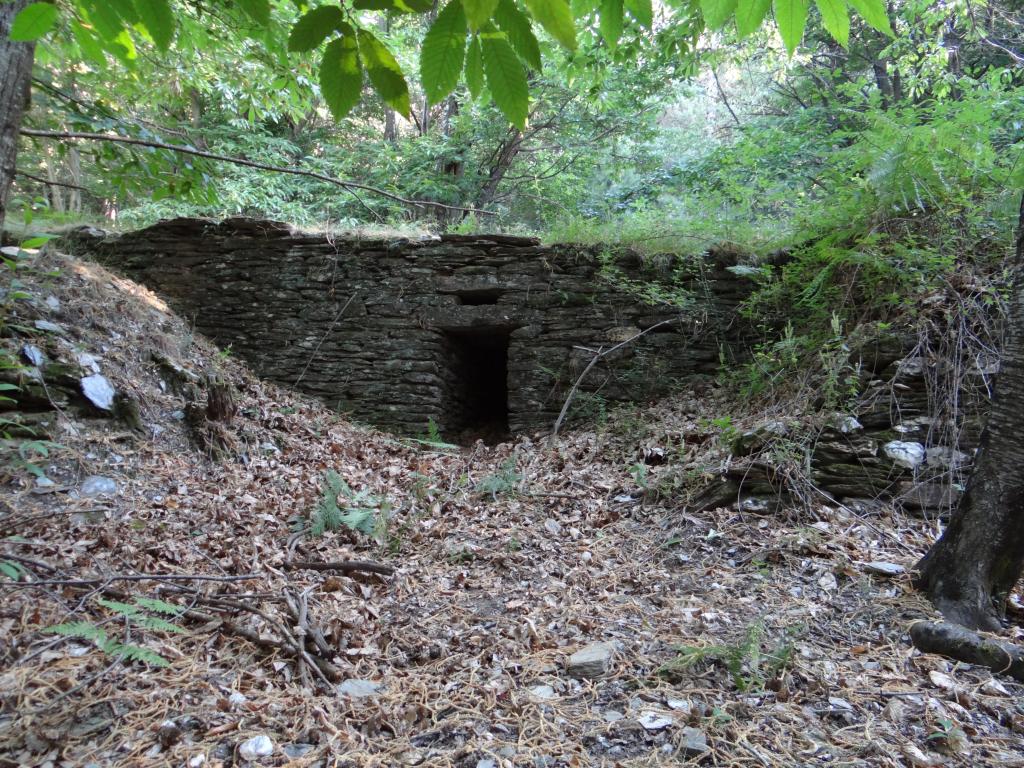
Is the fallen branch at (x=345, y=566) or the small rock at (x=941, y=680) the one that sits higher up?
the small rock at (x=941, y=680)

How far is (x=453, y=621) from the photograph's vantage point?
254 cm

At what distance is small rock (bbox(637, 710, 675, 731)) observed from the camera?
5.85 feet

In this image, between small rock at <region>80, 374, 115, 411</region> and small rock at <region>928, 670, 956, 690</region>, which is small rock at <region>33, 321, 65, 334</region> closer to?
small rock at <region>80, 374, 115, 411</region>

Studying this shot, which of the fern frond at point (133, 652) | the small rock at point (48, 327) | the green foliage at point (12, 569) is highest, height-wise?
the small rock at point (48, 327)

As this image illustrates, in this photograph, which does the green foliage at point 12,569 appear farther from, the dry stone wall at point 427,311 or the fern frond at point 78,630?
the dry stone wall at point 427,311

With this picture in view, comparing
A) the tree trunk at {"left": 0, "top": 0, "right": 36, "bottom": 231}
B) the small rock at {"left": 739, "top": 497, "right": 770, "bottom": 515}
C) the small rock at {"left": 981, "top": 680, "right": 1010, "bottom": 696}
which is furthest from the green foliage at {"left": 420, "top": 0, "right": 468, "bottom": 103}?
the small rock at {"left": 739, "top": 497, "right": 770, "bottom": 515}

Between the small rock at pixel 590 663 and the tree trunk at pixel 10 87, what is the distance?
2.18 m

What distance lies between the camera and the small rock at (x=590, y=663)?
2.07 metres

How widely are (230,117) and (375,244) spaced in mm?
5724

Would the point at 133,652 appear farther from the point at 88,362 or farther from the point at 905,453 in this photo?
the point at 905,453

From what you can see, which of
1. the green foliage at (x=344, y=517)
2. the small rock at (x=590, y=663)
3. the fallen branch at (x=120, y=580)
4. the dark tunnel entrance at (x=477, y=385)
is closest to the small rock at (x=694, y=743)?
the small rock at (x=590, y=663)

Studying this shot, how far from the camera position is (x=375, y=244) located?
239 inches

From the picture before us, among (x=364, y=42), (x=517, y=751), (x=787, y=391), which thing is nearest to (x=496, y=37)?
(x=364, y=42)

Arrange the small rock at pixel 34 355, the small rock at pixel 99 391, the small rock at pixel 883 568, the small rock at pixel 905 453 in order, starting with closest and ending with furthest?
the small rock at pixel 883 568 → the small rock at pixel 905 453 → the small rock at pixel 34 355 → the small rock at pixel 99 391
